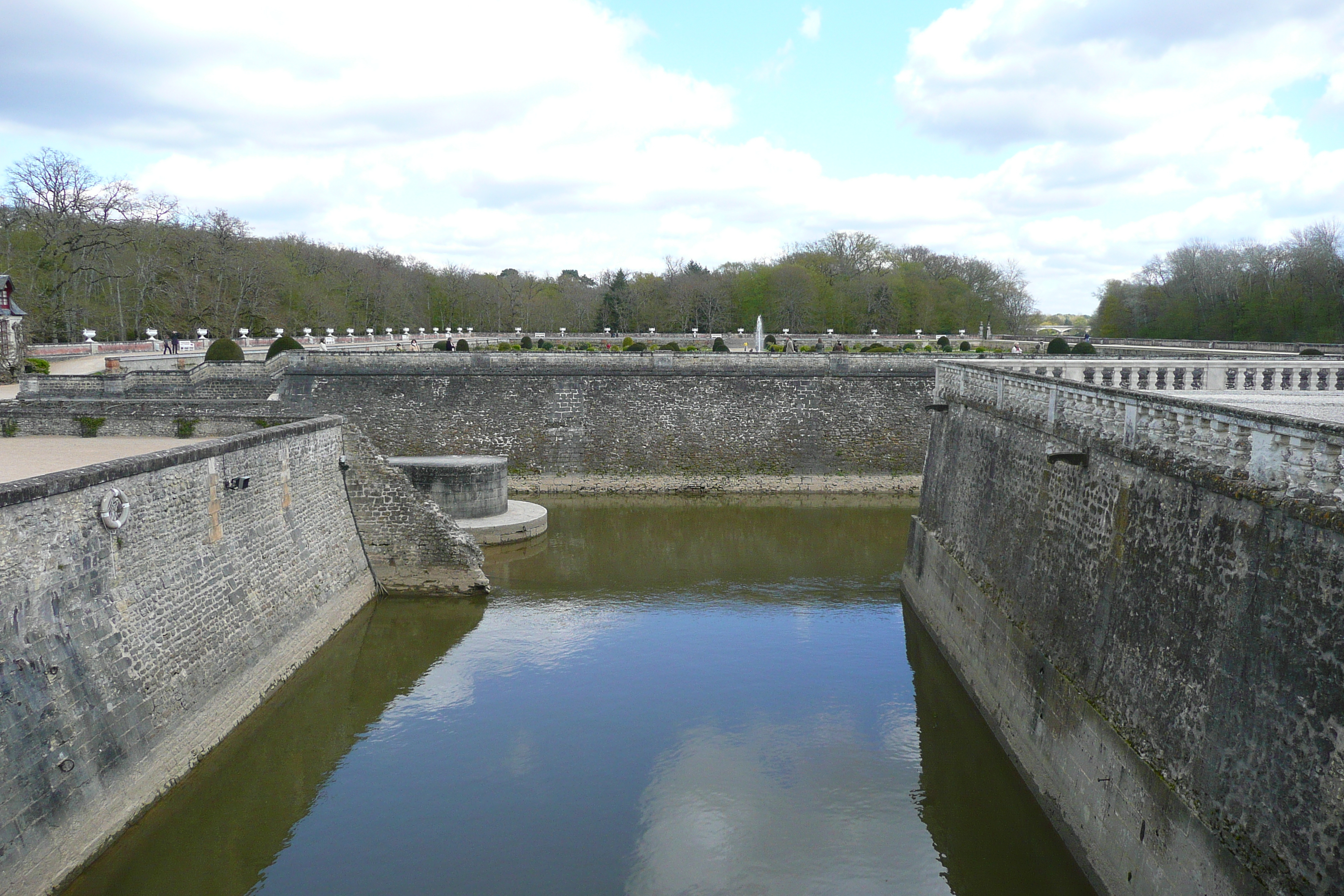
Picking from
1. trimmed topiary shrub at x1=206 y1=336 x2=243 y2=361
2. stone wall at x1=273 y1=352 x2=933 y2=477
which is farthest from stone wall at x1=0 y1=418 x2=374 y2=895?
trimmed topiary shrub at x1=206 y1=336 x2=243 y2=361

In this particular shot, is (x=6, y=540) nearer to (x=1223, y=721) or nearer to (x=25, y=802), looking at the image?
(x=25, y=802)

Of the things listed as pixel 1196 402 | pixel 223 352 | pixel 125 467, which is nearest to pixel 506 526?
pixel 125 467

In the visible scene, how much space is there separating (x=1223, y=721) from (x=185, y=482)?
1085 cm

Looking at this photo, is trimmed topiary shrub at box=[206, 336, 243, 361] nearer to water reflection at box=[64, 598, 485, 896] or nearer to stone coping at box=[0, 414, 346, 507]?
water reflection at box=[64, 598, 485, 896]

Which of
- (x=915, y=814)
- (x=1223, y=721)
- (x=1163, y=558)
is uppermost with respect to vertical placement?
(x=1163, y=558)

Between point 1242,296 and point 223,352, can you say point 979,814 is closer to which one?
point 223,352

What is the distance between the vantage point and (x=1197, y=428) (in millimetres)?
7250

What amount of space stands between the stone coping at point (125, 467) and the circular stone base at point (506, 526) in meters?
7.00

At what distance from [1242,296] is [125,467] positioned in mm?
58576

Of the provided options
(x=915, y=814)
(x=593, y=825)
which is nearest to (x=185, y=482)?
(x=593, y=825)

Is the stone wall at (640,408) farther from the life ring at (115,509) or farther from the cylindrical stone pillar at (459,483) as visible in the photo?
the life ring at (115,509)

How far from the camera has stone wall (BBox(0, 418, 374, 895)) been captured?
7.57 m

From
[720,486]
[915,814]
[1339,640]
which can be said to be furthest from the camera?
[720,486]

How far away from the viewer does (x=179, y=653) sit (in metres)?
10.1
